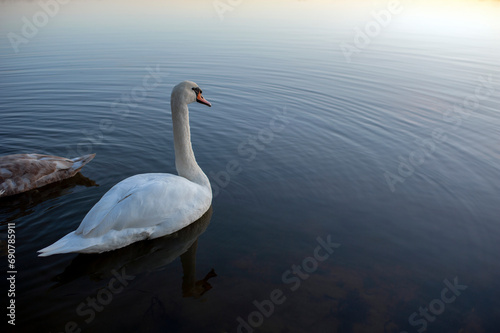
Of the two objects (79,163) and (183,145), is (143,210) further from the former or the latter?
(79,163)

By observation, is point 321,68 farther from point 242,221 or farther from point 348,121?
point 242,221

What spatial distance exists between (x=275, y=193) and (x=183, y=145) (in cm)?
208

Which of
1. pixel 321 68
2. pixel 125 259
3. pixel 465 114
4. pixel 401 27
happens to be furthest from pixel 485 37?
pixel 125 259

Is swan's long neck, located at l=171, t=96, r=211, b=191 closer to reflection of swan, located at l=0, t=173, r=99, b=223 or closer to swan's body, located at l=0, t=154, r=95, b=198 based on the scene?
reflection of swan, located at l=0, t=173, r=99, b=223

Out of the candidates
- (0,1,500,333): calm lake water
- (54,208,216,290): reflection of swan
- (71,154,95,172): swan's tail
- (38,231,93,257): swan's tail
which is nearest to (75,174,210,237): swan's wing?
(38,231,93,257): swan's tail

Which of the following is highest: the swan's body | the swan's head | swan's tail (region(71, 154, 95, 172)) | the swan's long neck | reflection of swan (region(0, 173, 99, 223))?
the swan's head

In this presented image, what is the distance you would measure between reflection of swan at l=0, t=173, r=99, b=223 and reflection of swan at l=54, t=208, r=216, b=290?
1.81 meters

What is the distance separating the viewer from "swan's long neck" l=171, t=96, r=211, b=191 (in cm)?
712

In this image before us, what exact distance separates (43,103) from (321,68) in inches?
473

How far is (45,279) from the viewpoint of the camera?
5.35 metres

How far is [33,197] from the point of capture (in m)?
7.37

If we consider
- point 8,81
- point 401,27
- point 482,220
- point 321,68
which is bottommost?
point 8,81

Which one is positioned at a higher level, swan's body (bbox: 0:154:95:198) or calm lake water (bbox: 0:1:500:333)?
calm lake water (bbox: 0:1:500:333)

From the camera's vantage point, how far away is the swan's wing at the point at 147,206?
5.64 meters
